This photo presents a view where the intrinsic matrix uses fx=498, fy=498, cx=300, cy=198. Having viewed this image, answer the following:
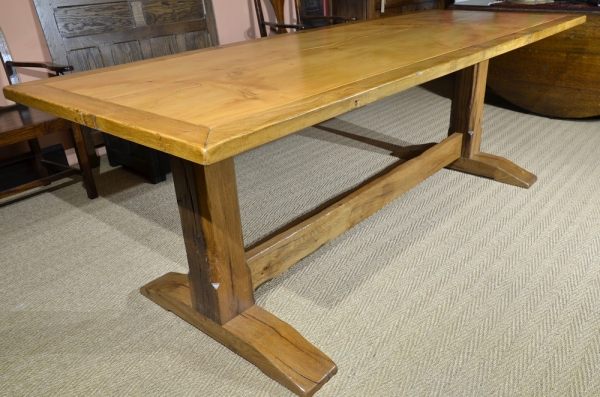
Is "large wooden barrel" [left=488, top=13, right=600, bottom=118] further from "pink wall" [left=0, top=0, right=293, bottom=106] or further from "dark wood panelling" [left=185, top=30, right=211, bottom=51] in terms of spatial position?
"pink wall" [left=0, top=0, right=293, bottom=106]

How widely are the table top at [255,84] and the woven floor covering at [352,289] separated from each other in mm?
625

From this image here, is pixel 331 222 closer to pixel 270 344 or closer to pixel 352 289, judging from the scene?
pixel 352 289

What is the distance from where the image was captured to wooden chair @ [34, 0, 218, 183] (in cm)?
230

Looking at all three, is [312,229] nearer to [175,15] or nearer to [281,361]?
[281,361]

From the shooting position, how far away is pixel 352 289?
1.51 metres

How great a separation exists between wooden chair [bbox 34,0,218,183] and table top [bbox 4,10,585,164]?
0.93m

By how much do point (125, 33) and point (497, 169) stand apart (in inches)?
75.0

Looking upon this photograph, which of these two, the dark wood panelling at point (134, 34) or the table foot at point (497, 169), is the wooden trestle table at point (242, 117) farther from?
the dark wood panelling at point (134, 34)

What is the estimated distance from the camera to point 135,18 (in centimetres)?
254

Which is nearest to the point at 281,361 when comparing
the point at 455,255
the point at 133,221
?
the point at 455,255

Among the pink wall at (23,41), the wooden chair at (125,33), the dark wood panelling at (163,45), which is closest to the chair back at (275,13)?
the wooden chair at (125,33)

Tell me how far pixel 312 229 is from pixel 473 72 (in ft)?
3.42

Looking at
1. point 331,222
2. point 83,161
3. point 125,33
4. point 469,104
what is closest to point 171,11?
point 125,33

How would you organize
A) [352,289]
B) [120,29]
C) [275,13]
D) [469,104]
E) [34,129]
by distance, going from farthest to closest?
[275,13] < [120,29] < [469,104] < [34,129] < [352,289]
